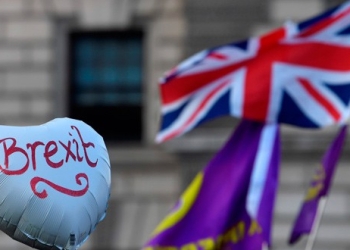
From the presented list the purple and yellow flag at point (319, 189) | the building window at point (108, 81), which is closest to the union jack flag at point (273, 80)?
the purple and yellow flag at point (319, 189)

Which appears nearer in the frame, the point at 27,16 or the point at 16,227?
the point at 16,227

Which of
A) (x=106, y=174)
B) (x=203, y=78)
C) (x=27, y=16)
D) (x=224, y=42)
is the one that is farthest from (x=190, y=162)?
(x=106, y=174)

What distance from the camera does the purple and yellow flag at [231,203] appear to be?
12320 mm

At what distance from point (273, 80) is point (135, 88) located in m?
5.79

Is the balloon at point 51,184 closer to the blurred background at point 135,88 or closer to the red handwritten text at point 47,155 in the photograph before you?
the red handwritten text at point 47,155

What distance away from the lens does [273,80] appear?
43.0ft

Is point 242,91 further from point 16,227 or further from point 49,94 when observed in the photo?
point 16,227

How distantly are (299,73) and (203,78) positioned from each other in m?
0.86

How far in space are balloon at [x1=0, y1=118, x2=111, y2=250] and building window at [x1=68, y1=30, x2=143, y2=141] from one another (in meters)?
11.8

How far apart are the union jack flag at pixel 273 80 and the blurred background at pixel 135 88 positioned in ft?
14.8

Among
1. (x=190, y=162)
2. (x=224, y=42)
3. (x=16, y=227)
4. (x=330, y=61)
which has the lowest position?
(x=190, y=162)

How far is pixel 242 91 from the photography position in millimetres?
13219

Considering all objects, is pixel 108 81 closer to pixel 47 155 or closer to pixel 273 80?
pixel 273 80

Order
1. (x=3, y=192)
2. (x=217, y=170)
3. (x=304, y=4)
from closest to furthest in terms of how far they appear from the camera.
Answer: (x=3, y=192)
(x=217, y=170)
(x=304, y=4)
